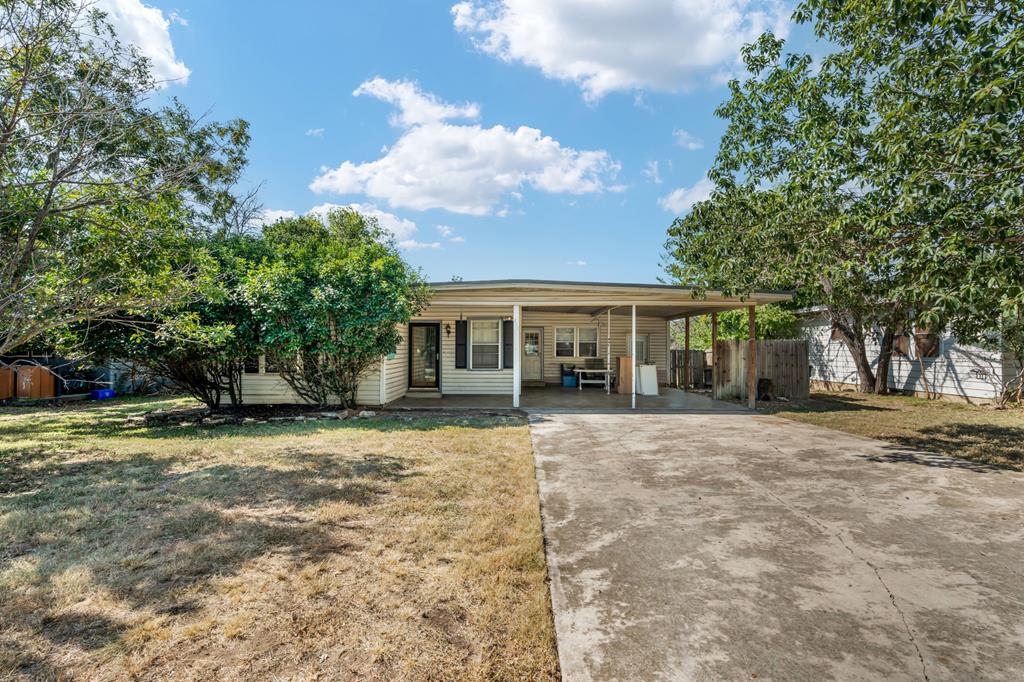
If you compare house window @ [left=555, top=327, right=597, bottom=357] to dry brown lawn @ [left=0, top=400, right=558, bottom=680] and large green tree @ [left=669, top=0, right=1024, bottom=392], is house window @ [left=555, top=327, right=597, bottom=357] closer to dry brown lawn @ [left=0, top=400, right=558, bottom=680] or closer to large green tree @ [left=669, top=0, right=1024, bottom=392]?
large green tree @ [left=669, top=0, right=1024, bottom=392]

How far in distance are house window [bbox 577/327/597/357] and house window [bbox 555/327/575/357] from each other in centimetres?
25

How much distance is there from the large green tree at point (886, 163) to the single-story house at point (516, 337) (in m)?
1.69

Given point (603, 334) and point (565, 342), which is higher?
point (603, 334)

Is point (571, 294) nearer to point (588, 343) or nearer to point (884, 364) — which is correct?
point (588, 343)

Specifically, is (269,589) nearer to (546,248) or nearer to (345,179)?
(345,179)

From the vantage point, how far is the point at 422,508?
399cm

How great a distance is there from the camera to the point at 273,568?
2916 mm

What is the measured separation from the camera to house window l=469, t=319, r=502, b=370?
12.6 meters

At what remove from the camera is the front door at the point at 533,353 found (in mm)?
15133

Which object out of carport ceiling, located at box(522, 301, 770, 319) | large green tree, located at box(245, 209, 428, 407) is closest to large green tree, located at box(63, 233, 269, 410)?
large green tree, located at box(245, 209, 428, 407)

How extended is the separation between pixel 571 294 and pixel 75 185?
7968mm

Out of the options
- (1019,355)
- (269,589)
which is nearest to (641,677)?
(269,589)

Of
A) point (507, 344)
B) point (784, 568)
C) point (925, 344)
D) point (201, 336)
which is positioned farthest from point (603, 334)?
point (784, 568)

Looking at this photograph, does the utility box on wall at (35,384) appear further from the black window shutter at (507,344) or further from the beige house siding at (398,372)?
the black window shutter at (507,344)
